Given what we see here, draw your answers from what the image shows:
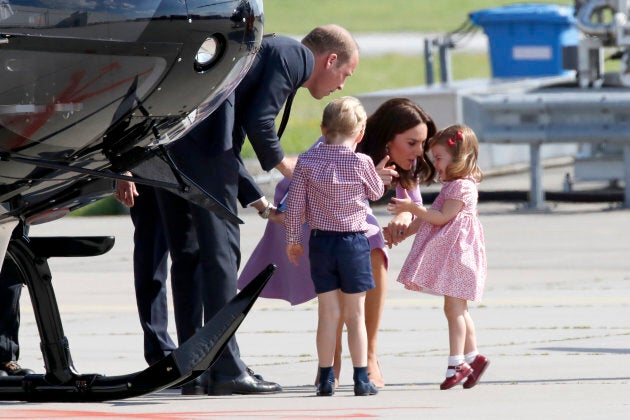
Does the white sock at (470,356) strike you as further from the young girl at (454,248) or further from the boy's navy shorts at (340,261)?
the boy's navy shorts at (340,261)

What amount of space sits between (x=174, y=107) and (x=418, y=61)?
3185 cm

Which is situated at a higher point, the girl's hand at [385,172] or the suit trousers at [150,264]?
the girl's hand at [385,172]

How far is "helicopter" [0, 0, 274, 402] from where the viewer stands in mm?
4719

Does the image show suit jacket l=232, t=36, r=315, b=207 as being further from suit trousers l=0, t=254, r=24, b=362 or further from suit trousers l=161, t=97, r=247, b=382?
suit trousers l=0, t=254, r=24, b=362

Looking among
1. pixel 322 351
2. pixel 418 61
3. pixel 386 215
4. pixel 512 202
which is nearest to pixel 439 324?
pixel 322 351

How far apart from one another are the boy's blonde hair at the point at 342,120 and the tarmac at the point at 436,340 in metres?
1.10

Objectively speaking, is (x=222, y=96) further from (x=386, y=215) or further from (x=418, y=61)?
(x=418, y=61)

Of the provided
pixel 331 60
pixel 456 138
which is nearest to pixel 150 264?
pixel 331 60

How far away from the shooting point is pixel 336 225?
6684mm

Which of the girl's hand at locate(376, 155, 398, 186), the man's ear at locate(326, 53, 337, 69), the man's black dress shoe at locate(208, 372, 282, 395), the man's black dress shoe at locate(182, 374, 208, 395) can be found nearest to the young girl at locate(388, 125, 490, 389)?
the girl's hand at locate(376, 155, 398, 186)

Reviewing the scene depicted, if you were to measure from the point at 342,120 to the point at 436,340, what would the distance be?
6.14ft

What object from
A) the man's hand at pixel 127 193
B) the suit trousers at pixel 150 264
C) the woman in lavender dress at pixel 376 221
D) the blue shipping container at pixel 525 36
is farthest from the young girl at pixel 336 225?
the blue shipping container at pixel 525 36

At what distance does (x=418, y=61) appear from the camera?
36688mm

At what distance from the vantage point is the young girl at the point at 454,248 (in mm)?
6977
